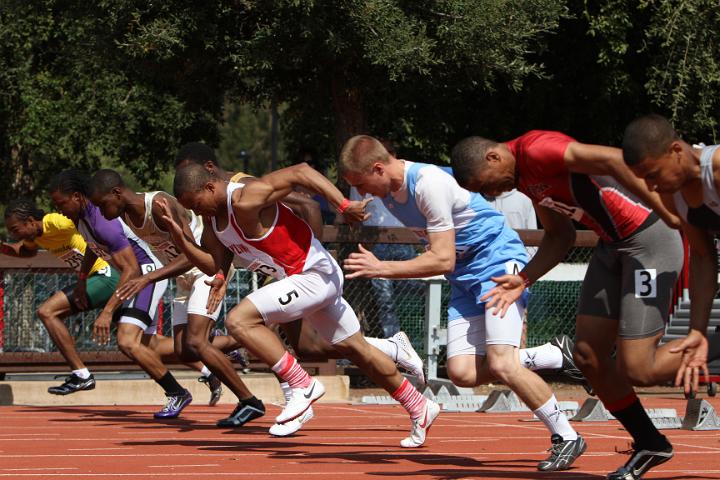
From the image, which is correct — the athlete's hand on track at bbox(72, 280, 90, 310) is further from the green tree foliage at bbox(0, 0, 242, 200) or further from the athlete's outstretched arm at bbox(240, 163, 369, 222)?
the green tree foliage at bbox(0, 0, 242, 200)

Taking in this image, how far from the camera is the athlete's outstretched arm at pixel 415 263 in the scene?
7215mm

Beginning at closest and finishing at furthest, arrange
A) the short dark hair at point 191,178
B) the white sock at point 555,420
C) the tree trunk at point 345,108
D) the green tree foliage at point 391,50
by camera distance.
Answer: the white sock at point 555,420 < the short dark hair at point 191,178 < the green tree foliage at point 391,50 < the tree trunk at point 345,108

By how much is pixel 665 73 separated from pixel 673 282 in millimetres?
11482

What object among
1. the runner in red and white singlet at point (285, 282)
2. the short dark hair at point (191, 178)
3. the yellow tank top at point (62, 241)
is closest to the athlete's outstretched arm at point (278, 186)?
the runner in red and white singlet at point (285, 282)

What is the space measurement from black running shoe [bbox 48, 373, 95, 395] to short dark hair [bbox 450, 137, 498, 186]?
6.62 m

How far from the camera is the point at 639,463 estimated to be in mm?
6965

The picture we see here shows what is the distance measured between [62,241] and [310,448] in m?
4.99

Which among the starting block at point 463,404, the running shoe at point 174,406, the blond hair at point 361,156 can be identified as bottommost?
the starting block at point 463,404

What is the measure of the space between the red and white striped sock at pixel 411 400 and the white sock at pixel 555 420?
1.33 meters

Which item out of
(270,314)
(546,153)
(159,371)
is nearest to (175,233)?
(270,314)

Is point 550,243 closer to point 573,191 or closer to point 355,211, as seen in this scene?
point 573,191

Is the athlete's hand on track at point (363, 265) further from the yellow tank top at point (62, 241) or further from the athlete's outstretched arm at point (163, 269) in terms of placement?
the yellow tank top at point (62, 241)

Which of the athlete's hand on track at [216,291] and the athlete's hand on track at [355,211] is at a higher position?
the athlete's hand on track at [355,211]

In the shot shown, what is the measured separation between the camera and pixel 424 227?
8297 millimetres
